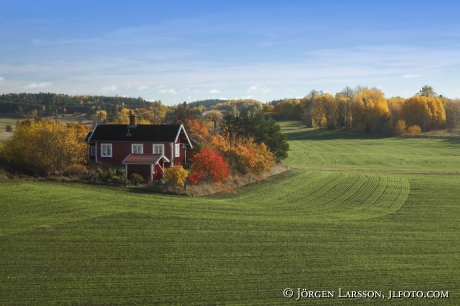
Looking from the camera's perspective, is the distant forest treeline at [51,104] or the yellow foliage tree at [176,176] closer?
the yellow foliage tree at [176,176]

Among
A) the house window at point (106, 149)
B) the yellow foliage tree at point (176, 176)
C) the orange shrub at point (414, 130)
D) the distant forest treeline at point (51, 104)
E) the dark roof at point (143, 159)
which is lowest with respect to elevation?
the yellow foliage tree at point (176, 176)

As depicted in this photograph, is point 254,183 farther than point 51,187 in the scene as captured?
Yes

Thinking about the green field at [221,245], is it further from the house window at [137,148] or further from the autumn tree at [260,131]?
the autumn tree at [260,131]

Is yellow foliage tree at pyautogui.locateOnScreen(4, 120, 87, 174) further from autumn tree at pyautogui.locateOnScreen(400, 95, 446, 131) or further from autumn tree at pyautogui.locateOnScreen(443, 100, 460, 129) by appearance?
autumn tree at pyautogui.locateOnScreen(443, 100, 460, 129)

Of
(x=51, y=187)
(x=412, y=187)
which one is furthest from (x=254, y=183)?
(x=51, y=187)

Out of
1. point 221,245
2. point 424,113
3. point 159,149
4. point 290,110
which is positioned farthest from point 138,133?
point 290,110

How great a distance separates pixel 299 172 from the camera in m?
50.6

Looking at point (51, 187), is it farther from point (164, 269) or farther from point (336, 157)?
point (336, 157)

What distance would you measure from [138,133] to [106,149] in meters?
3.51

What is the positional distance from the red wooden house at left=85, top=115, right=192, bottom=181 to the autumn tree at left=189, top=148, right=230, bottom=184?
13.3 feet

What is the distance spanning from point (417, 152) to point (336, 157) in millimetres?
15293

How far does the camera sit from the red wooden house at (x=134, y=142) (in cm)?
4322

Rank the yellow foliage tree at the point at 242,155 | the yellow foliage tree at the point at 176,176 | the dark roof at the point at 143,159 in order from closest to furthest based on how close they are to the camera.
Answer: the yellow foliage tree at the point at 176,176 < the dark roof at the point at 143,159 < the yellow foliage tree at the point at 242,155

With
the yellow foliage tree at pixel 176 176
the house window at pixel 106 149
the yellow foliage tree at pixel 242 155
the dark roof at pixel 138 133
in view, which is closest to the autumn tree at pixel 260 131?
the yellow foliage tree at pixel 242 155
